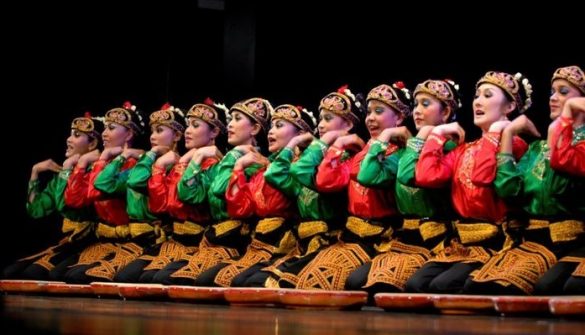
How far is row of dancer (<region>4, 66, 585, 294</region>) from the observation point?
19.0ft

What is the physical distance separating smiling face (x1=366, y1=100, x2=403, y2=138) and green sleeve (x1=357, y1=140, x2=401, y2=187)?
29 centimetres

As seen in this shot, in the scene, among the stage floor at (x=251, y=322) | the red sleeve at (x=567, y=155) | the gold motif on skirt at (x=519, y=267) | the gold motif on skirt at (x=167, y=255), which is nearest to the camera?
the stage floor at (x=251, y=322)

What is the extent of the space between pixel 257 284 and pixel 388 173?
3.46 ft

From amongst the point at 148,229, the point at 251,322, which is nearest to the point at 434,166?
the point at 251,322

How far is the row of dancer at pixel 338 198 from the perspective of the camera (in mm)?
5793

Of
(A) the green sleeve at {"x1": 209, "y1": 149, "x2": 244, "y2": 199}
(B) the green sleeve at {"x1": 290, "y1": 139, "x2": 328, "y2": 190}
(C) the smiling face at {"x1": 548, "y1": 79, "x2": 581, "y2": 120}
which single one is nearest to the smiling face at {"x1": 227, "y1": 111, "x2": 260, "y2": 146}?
(A) the green sleeve at {"x1": 209, "y1": 149, "x2": 244, "y2": 199}

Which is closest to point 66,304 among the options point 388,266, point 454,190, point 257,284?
point 257,284

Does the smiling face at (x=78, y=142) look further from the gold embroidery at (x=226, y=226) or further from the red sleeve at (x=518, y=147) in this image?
the red sleeve at (x=518, y=147)

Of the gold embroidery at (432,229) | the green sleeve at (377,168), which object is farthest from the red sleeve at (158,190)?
the gold embroidery at (432,229)

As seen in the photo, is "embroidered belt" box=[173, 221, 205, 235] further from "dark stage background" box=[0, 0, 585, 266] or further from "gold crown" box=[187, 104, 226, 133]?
"dark stage background" box=[0, 0, 585, 266]

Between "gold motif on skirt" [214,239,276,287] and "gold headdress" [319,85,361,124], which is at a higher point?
"gold headdress" [319,85,361,124]

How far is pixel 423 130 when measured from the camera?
645 cm

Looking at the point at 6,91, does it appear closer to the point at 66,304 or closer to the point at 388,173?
the point at 66,304

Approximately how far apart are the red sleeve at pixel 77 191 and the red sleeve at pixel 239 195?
5.42ft
